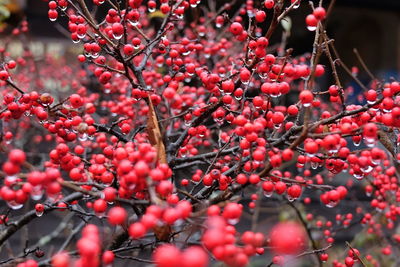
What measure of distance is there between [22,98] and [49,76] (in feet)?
20.4

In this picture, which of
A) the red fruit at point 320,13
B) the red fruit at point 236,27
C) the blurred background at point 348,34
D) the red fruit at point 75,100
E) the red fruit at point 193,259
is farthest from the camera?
the blurred background at point 348,34

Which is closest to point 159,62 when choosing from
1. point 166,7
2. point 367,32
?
point 166,7

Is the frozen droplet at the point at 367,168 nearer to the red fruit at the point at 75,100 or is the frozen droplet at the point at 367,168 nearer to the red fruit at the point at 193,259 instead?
the red fruit at the point at 193,259

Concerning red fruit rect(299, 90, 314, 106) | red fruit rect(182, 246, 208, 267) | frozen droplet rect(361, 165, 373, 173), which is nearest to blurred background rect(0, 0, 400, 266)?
frozen droplet rect(361, 165, 373, 173)

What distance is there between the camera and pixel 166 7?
6.98 ft

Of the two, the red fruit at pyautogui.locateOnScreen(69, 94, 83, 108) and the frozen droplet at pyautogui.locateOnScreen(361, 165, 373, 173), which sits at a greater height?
the red fruit at pyautogui.locateOnScreen(69, 94, 83, 108)

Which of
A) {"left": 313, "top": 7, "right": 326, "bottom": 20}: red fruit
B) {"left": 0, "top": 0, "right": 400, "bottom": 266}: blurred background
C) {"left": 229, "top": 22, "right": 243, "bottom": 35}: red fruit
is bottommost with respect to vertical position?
{"left": 0, "top": 0, "right": 400, "bottom": 266}: blurred background

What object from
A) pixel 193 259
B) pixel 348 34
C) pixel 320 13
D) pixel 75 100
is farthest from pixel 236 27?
pixel 348 34

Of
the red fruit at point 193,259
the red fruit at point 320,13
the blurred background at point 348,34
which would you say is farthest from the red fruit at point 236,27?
the blurred background at point 348,34

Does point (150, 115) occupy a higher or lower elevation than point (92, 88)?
higher

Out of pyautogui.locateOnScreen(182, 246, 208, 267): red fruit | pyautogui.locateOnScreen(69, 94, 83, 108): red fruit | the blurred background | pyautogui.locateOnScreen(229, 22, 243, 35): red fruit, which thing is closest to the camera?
pyautogui.locateOnScreen(182, 246, 208, 267): red fruit

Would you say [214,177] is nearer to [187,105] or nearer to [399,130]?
[399,130]

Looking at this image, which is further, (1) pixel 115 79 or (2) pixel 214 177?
(1) pixel 115 79

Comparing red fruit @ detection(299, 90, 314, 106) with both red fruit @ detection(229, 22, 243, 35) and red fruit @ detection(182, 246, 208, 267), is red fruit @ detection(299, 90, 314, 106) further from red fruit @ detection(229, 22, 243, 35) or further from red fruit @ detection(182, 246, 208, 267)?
red fruit @ detection(182, 246, 208, 267)
